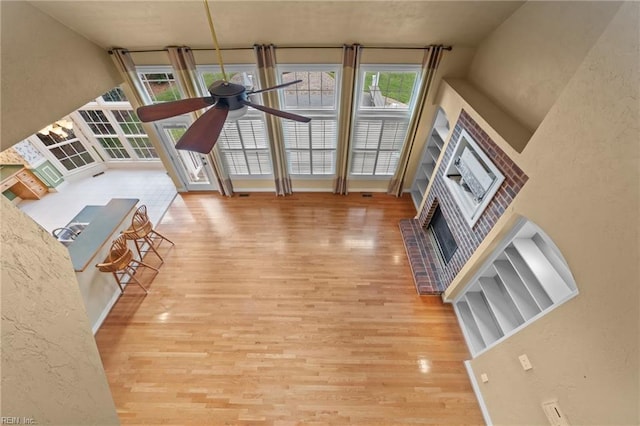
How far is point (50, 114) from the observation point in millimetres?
2941

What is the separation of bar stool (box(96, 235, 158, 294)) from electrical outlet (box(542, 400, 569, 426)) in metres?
4.66

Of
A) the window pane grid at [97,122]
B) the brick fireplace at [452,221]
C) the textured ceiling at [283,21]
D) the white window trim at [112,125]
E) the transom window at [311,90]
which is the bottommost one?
the brick fireplace at [452,221]

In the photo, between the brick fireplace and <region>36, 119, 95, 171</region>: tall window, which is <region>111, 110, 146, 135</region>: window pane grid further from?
the brick fireplace

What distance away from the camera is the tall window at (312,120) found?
3.95 metres

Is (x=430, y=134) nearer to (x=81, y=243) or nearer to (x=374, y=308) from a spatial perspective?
(x=374, y=308)

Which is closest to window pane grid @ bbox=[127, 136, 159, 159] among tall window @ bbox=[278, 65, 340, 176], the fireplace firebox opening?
tall window @ bbox=[278, 65, 340, 176]

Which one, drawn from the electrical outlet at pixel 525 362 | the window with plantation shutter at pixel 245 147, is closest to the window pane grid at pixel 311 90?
the window with plantation shutter at pixel 245 147

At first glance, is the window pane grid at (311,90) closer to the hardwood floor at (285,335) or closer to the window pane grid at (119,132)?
the hardwood floor at (285,335)

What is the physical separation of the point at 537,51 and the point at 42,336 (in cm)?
442

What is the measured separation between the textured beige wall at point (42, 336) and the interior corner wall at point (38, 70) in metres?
2.56

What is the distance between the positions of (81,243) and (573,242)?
522 cm

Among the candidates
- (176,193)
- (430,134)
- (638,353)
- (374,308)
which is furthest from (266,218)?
(638,353)

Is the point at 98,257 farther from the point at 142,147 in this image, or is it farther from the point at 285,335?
the point at 142,147

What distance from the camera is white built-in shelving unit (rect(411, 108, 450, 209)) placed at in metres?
4.24
